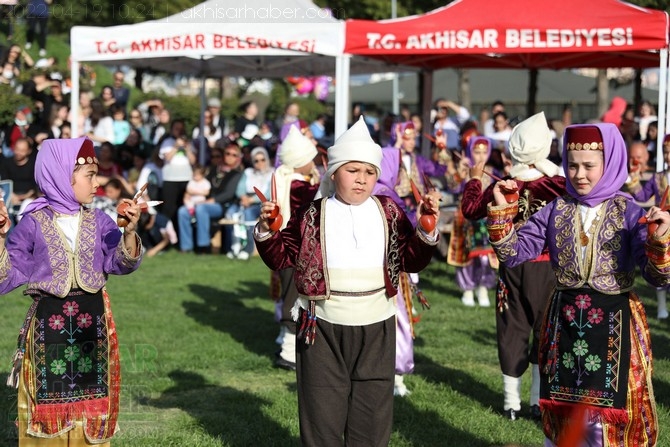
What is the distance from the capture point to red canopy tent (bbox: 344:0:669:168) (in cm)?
1177

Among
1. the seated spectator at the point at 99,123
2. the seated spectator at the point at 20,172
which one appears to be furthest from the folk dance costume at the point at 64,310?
the seated spectator at the point at 99,123

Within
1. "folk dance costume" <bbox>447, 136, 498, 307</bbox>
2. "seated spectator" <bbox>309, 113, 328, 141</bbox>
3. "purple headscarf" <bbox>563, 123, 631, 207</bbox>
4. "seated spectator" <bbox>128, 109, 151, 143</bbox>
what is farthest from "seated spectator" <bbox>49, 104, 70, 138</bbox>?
"purple headscarf" <bbox>563, 123, 631, 207</bbox>

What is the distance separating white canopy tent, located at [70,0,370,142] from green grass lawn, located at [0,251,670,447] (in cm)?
265

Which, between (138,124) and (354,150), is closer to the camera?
(354,150)

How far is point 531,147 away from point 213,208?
356 inches

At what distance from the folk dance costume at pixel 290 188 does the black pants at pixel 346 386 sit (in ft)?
9.75

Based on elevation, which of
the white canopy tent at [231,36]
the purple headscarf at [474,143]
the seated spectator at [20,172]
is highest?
the white canopy tent at [231,36]

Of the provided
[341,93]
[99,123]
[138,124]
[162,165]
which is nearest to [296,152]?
[341,93]

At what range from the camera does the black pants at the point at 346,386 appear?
5.01m

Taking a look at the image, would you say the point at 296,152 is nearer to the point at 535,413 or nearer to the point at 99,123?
the point at 535,413

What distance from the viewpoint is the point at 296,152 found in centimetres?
834

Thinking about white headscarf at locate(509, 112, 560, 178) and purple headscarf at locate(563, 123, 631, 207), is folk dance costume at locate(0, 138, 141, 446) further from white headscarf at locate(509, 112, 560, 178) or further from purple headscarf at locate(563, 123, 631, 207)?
white headscarf at locate(509, 112, 560, 178)

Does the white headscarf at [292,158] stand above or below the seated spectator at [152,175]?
above

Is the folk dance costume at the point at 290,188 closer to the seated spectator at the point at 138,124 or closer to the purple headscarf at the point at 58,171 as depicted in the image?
the purple headscarf at the point at 58,171
